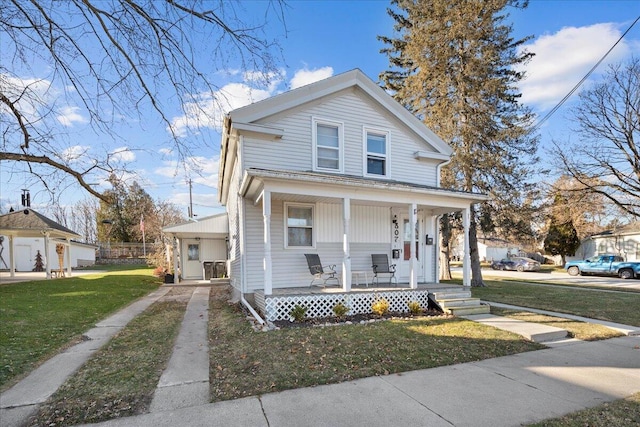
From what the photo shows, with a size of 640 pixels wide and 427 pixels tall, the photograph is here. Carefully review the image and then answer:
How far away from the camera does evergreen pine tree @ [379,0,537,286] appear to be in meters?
14.7

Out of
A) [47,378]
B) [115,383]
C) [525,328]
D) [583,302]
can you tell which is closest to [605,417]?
[525,328]

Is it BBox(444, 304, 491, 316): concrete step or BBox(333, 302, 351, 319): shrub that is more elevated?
BBox(333, 302, 351, 319): shrub

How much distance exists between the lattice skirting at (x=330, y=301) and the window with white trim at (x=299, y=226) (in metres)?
1.86

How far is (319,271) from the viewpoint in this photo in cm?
860

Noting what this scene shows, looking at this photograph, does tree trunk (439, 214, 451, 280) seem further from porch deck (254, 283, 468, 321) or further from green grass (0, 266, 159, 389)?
green grass (0, 266, 159, 389)

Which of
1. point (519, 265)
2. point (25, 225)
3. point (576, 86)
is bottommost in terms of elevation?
point (519, 265)

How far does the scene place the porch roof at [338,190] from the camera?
7340 millimetres

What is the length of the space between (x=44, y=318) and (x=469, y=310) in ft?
35.9

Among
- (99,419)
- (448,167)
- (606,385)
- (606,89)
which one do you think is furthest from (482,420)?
(606,89)

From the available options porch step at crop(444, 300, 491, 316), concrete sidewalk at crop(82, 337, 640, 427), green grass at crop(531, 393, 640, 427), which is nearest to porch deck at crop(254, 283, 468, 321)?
porch step at crop(444, 300, 491, 316)

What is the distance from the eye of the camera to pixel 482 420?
329 centimetres

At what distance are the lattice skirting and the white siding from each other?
3751 millimetres

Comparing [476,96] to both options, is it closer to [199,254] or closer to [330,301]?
[330,301]

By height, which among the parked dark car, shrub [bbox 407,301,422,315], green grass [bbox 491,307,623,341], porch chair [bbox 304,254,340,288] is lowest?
the parked dark car
